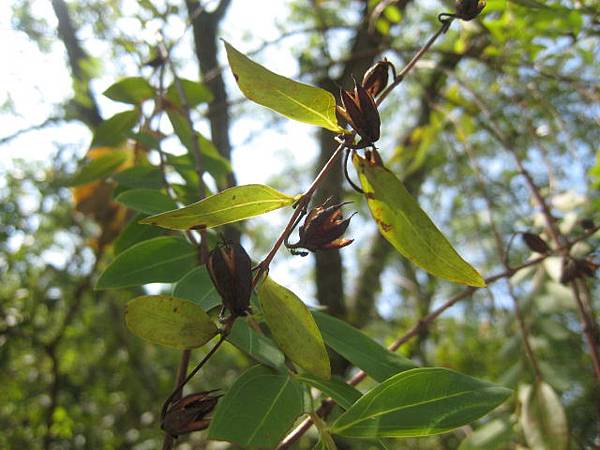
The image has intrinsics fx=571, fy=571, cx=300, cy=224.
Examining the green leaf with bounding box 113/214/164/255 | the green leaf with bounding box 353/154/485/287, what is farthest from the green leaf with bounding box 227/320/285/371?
the green leaf with bounding box 113/214/164/255

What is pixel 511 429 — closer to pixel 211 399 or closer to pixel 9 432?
pixel 211 399

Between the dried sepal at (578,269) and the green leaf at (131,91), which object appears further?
the green leaf at (131,91)

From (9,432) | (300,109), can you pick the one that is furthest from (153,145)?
(9,432)

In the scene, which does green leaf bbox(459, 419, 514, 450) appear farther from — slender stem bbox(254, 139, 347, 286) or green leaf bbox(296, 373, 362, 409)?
slender stem bbox(254, 139, 347, 286)

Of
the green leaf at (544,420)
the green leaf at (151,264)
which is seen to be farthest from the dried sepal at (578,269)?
the green leaf at (151,264)

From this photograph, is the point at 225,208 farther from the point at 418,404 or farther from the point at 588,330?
the point at 588,330

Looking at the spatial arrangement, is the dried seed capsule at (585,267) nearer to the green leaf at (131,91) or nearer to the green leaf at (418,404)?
the green leaf at (418,404)
